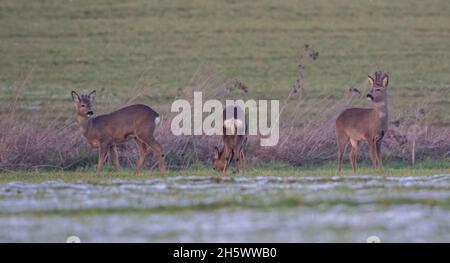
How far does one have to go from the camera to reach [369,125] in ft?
67.2

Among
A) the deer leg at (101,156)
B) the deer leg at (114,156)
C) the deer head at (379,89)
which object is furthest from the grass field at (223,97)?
the deer head at (379,89)

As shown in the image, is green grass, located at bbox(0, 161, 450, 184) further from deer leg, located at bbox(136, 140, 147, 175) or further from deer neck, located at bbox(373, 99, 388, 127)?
deer neck, located at bbox(373, 99, 388, 127)

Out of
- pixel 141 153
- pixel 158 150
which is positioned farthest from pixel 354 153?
pixel 141 153

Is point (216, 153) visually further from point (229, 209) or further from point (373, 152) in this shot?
point (229, 209)

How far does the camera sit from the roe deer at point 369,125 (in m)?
20.4

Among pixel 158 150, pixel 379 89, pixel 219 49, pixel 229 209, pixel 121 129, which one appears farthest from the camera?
pixel 219 49

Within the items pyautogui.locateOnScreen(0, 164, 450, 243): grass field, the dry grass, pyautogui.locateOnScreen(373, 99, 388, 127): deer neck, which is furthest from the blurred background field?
pyautogui.locateOnScreen(0, 164, 450, 243): grass field

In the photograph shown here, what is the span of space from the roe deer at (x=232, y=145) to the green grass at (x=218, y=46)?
8494mm

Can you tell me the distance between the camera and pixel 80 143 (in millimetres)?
22109

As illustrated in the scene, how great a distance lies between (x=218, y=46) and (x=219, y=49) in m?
0.39

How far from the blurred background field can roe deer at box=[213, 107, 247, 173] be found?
654 centimetres

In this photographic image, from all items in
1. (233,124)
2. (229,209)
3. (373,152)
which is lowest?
(373,152)

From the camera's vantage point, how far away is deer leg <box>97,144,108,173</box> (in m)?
20.2
